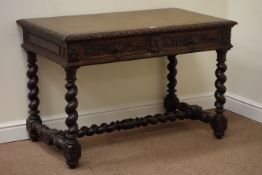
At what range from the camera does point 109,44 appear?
2311 millimetres

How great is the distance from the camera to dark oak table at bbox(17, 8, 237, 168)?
89.3 inches

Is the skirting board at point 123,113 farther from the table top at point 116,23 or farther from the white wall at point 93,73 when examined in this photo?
the table top at point 116,23

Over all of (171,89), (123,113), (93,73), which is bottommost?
(123,113)

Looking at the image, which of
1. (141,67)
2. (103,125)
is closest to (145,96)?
(141,67)

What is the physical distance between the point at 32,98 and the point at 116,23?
2.24ft

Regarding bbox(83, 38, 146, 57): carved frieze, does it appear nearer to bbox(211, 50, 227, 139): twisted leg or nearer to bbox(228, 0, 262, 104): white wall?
bbox(211, 50, 227, 139): twisted leg

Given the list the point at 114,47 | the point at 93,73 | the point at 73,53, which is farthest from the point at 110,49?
the point at 93,73

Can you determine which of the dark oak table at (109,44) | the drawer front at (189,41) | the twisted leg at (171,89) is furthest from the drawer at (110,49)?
the twisted leg at (171,89)

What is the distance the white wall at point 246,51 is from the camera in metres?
3.04

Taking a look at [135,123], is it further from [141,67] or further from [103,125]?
[141,67]

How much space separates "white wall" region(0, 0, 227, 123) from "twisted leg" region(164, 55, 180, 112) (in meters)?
0.07

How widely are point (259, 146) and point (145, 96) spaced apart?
834 millimetres

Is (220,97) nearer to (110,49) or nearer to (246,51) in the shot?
(246,51)

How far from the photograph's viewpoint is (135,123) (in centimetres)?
282
